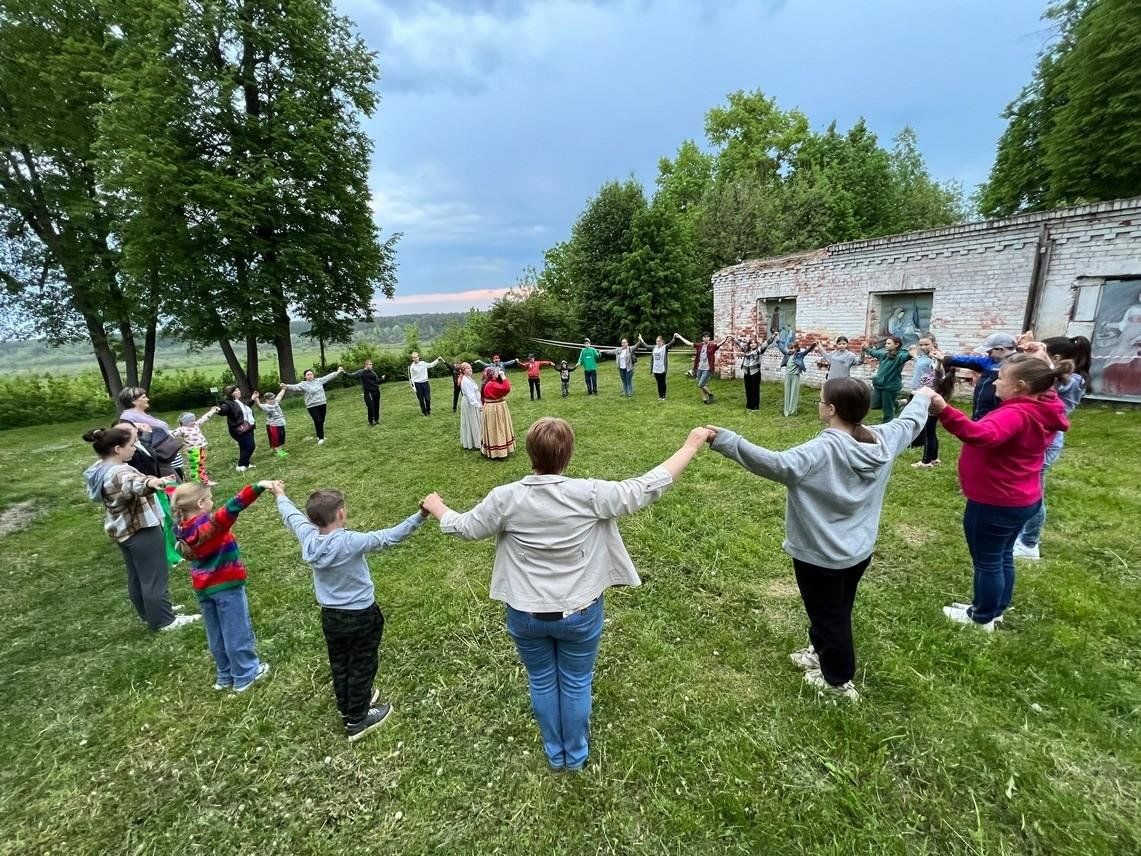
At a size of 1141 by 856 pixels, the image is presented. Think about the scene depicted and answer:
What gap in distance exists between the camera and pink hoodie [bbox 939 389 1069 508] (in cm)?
312

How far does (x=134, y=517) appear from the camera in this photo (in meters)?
4.20

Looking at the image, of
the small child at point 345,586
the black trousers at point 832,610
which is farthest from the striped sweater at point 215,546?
the black trousers at point 832,610

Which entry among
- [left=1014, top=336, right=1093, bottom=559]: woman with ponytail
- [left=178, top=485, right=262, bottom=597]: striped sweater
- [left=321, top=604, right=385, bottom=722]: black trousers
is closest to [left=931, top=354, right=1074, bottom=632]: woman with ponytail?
[left=1014, top=336, right=1093, bottom=559]: woman with ponytail

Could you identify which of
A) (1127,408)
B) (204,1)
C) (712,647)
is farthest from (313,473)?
(204,1)

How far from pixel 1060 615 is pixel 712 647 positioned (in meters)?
2.72

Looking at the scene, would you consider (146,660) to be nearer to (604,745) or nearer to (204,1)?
(604,745)

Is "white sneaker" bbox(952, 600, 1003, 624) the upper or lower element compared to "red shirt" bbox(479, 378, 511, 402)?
lower

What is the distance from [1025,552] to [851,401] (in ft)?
12.1

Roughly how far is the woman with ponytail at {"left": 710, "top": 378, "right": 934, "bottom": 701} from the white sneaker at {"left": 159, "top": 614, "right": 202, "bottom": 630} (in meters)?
5.16

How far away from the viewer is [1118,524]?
5156 mm

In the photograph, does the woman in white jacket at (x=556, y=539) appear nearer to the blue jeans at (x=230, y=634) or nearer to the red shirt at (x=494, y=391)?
the blue jeans at (x=230, y=634)

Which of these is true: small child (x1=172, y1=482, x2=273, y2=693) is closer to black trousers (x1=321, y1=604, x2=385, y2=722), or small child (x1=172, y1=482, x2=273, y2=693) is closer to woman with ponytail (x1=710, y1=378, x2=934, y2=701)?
black trousers (x1=321, y1=604, x2=385, y2=722)

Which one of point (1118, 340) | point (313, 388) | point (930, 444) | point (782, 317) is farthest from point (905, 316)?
point (313, 388)

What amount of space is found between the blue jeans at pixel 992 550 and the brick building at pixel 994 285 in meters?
8.61
